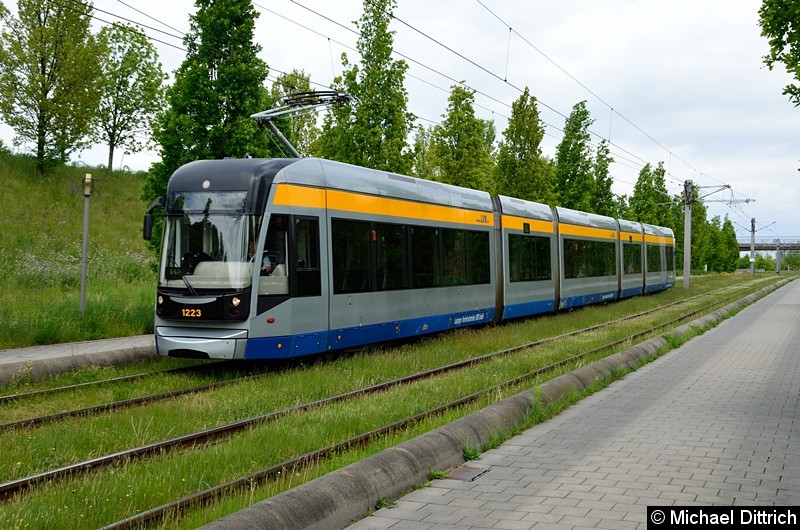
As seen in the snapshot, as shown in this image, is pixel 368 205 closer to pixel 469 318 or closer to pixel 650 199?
pixel 469 318

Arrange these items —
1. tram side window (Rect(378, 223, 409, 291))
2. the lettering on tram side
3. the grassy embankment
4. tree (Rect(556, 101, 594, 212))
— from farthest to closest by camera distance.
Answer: tree (Rect(556, 101, 594, 212)) → the lettering on tram side → the grassy embankment → tram side window (Rect(378, 223, 409, 291))

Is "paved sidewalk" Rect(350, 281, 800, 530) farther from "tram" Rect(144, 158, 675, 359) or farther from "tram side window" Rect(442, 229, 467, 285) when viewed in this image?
"tram side window" Rect(442, 229, 467, 285)

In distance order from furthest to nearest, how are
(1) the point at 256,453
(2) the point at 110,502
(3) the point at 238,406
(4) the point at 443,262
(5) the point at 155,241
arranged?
1. (5) the point at 155,241
2. (4) the point at 443,262
3. (3) the point at 238,406
4. (1) the point at 256,453
5. (2) the point at 110,502

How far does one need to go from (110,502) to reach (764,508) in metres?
4.51

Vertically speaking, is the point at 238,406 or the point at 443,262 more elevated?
the point at 443,262

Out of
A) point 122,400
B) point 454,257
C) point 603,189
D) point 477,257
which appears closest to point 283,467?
point 122,400

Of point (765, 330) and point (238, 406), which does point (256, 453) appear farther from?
point (765, 330)

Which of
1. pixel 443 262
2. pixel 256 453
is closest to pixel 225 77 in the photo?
pixel 443 262

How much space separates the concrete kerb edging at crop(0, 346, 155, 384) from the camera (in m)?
11.6

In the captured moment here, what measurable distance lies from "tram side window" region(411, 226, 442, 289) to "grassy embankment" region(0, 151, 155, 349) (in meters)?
6.75

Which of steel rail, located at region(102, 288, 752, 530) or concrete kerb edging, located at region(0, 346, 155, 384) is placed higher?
concrete kerb edging, located at region(0, 346, 155, 384)

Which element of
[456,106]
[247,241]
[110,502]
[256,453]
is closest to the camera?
[110,502]

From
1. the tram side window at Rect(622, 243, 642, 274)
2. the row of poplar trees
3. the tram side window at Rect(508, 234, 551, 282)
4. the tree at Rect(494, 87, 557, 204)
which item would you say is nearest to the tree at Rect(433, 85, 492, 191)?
the row of poplar trees

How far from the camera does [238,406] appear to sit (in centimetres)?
973
